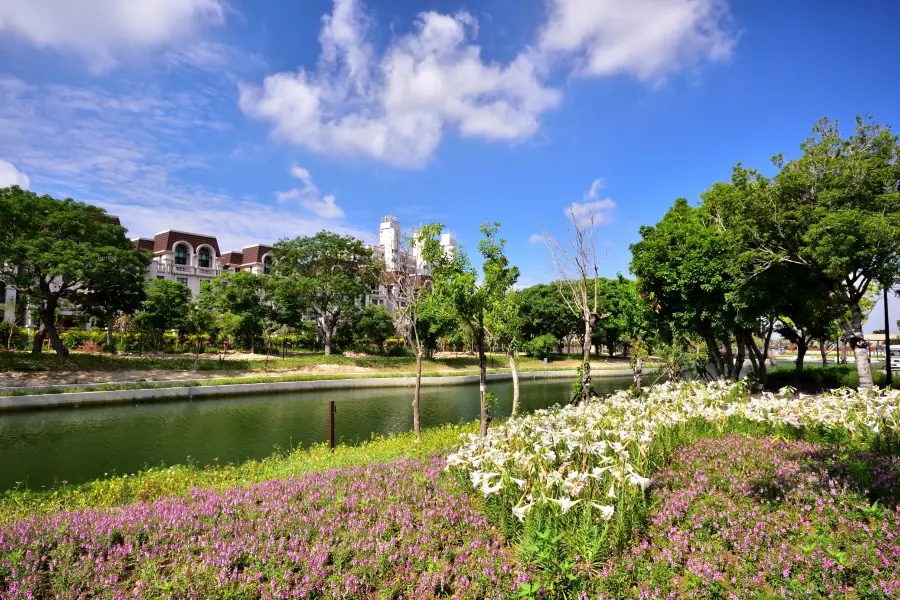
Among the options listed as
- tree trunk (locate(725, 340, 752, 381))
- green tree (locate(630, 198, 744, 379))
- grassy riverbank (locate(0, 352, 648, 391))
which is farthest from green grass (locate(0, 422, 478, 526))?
grassy riverbank (locate(0, 352, 648, 391))

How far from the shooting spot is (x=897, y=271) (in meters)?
10.8

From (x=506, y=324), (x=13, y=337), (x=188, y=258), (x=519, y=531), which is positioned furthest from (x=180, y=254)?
(x=519, y=531)

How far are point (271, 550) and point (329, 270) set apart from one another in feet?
113

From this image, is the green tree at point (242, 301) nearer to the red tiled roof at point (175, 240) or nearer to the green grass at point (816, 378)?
the red tiled roof at point (175, 240)

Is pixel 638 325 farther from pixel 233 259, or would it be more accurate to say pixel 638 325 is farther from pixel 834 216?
pixel 233 259

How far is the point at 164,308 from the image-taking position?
26938 millimetres

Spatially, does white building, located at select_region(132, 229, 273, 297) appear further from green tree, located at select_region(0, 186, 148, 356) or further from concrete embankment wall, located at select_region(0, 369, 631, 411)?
concrete embankment wall, located at select_region(0, 369, 631, 411)

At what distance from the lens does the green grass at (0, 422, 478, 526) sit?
6465 millimetres

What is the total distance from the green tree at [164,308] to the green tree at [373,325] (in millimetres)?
13208

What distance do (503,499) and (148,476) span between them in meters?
6.56

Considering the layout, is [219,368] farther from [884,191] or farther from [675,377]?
[884,191]

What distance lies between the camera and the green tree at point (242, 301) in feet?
102

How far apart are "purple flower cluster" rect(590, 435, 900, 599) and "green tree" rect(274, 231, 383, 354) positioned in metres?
30.9

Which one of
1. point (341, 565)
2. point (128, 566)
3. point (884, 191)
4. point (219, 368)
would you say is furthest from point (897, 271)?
point (219, 368)
